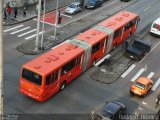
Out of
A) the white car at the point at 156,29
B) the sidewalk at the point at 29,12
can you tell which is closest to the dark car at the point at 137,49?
the white car at the point at 156,29

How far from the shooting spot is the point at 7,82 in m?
35.3

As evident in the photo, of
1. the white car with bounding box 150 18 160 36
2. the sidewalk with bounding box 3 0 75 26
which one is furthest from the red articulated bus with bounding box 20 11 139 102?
the sidewalk with bounding box 3 0 75 26

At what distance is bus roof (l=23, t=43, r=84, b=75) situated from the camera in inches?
1259

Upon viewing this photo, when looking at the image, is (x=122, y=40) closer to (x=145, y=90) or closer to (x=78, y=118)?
(x=145, y=90)

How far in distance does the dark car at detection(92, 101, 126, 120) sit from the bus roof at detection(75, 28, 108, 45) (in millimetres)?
10157

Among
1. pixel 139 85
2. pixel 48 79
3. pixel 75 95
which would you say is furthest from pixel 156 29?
pixel 48 79

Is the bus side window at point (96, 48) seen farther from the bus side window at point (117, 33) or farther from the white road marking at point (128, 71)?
the bus side window at point (117, 33)

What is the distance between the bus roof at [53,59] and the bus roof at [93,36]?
270 cm

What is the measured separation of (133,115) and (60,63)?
8.52 metres

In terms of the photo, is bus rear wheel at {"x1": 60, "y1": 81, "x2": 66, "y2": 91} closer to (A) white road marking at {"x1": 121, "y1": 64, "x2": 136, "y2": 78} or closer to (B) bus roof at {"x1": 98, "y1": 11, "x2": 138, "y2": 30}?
(A) white road marking at {"x1": 121, "y1": 64, "x2": 136, "y2": 78}

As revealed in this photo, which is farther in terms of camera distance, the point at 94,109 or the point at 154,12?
the point at 154,12

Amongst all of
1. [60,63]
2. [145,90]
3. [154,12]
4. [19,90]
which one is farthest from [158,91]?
[154,12]

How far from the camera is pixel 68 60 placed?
34750 mm

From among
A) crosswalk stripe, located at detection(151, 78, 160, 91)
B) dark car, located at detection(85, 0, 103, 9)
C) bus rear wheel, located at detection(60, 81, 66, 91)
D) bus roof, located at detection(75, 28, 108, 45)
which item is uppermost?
bus roof, located at detection(75, 28, 108, 45)
